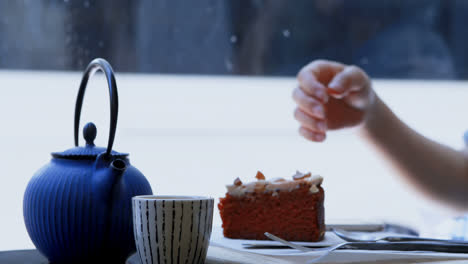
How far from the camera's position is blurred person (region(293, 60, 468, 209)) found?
3.34 feet

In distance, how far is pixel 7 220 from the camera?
1542mm

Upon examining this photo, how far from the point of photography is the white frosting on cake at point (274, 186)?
84 cm

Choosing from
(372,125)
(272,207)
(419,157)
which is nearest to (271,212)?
(272,207)

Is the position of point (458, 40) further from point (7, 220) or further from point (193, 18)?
point (7, 220)

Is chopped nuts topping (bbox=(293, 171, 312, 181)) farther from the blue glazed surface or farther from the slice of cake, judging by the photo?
the blue glazed surface

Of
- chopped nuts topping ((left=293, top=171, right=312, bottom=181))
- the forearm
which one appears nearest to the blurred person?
the forearm

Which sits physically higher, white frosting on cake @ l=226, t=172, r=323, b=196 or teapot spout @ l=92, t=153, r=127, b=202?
teapot spout @ l=92, t=153, r=127, b=202

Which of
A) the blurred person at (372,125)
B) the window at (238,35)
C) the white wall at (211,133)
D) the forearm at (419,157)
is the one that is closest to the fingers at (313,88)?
the blurred person at (372,125)

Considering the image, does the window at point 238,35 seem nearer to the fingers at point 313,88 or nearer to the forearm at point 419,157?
the forearm at point 419,157

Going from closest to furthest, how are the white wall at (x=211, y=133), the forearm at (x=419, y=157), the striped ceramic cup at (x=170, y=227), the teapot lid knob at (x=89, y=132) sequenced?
the striped ceramic cup at (x=170, y=227)
the teapot lid knob at (x=89, y=132)
the forearm at (x=419, y=157)
the white wall at (x=211, y=133)

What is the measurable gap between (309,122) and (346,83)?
0.37 feet

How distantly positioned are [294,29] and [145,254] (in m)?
1.50

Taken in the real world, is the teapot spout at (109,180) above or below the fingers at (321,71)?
below

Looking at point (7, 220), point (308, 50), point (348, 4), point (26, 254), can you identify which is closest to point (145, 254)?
point (26, 254)
